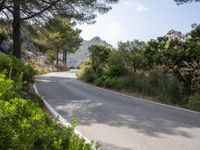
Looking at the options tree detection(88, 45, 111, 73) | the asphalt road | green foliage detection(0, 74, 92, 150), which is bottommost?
the asphalt road

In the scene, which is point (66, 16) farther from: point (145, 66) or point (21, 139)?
point (21, 139)

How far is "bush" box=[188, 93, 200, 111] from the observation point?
48.6 ft

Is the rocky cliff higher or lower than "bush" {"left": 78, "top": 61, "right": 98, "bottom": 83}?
higher

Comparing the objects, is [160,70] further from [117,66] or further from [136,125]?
[136,125]

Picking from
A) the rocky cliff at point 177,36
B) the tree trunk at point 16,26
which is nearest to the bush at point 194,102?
the rocky cliff at point 177,36

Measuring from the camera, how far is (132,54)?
26.0m

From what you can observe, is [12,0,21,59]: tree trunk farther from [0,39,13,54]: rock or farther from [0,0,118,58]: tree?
[0,39,13,54]: rock

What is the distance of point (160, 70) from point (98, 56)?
50.4ft

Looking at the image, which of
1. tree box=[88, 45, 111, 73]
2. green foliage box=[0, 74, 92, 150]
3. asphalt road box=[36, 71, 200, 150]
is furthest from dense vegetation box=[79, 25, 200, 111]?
green foliage box=[0, 74, 92, 150]

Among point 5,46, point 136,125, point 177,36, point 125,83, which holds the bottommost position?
point 136,125

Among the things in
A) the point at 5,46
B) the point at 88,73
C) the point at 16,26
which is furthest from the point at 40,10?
the point at 5,46

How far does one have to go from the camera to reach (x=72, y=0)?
24.8 meters

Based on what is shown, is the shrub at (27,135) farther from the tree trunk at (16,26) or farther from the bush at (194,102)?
the tree trunk at (16,26)

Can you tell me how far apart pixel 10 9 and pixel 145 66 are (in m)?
10.1
